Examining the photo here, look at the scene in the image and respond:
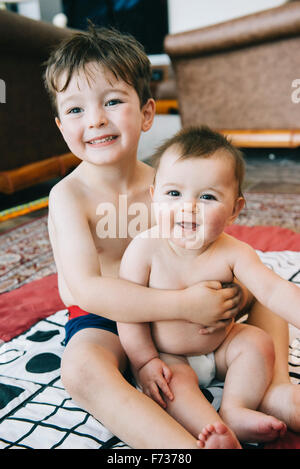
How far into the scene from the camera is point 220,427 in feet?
1.58

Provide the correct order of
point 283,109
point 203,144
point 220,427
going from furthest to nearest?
point 283,109, point 203,144, point 220,427

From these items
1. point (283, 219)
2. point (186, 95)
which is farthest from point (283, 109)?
point (283, 219)

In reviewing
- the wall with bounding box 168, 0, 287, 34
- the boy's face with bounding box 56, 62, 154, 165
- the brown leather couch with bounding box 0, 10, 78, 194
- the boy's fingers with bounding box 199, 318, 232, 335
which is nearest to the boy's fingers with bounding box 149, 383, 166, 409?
the boy's fingers with bounding box 199, 318, 232, 335

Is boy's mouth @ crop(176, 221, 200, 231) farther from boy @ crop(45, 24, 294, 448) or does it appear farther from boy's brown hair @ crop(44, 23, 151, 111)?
boy's brown hair @ crop(44, 23, 151, 111)

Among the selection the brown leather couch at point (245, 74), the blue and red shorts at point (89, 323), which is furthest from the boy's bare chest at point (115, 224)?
the brown leather couch at point (245, 74)

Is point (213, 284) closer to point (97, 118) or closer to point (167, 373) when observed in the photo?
point (167, 373)

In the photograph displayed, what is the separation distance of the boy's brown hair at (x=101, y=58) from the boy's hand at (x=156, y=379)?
464 millimetres

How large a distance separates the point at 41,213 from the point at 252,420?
147cm

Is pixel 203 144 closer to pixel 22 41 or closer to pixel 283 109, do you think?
pixel 22 41

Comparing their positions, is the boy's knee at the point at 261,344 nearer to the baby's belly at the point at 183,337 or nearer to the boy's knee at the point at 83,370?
the baby's belly at the point at 183,337

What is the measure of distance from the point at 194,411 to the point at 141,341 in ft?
0.42

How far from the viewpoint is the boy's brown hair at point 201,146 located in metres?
0.58

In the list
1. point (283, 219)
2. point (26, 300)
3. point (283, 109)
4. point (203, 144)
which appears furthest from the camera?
point (283, 109)

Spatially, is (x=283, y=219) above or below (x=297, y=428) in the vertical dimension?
below
